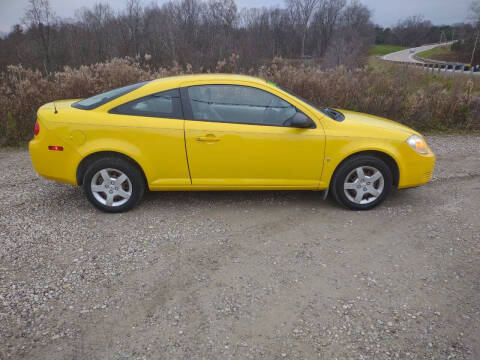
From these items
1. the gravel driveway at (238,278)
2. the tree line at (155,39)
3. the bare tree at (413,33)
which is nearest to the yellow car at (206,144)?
the gravel driveway at (238,278)

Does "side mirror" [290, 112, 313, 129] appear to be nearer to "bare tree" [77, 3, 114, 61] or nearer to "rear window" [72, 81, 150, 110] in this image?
"rear window" [72, 81, 150, 110]

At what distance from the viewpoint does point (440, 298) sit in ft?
9.95

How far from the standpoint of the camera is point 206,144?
13.6ft

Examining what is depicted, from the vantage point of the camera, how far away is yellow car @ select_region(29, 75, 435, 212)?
412 cm

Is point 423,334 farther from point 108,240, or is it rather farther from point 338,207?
point 108,240

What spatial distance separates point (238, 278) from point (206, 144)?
1.63m

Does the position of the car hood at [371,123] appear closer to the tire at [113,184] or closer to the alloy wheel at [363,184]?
the alloy wheel at [363,184]

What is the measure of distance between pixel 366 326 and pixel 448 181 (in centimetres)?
396

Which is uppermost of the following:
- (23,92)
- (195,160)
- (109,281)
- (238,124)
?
(23,92)

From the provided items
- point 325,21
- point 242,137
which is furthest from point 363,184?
point 325,21

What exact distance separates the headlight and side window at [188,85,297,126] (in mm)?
1519

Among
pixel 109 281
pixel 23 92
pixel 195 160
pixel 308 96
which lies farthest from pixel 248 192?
pixel 23 92

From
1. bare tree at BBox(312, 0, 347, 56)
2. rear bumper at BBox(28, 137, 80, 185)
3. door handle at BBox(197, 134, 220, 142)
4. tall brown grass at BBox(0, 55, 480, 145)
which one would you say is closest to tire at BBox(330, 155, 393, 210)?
door handle at BBox(197, 134, 220, 142)

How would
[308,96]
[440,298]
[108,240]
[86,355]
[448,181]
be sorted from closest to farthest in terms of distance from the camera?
1. [86,355]
2. [440,298]
3. [108,240]
4. [448,181]
5. [308,96]
